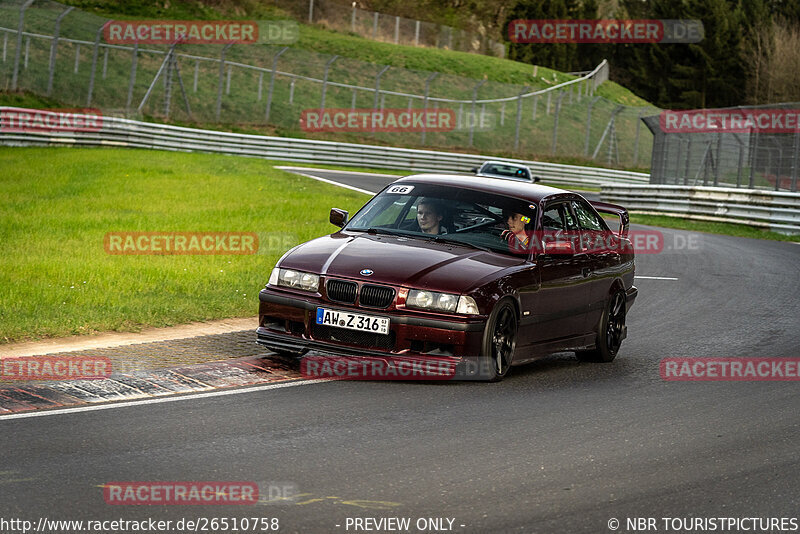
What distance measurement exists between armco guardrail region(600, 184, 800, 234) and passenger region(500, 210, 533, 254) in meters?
18.4

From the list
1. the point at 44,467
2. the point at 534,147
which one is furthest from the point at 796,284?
the point at 534,147

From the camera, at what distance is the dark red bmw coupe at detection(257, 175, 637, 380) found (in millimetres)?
8031

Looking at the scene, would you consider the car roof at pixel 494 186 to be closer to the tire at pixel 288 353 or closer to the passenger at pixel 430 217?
the passenger at pixel 430 217

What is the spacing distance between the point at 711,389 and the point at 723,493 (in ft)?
10.2

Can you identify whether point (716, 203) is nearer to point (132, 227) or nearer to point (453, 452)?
point (132, 227)

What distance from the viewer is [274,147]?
129 ft

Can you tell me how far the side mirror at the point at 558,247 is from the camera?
9.16m

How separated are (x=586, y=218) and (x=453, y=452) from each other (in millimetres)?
4486

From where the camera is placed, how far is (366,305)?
8125mm

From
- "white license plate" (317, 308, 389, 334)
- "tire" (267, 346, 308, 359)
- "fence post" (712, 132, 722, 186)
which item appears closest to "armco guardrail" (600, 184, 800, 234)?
"fence post" (712, 132, 722, 186)

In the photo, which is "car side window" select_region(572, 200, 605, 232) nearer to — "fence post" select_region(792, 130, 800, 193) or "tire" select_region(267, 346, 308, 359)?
"tire" select_region(267, 346, 308, 359)

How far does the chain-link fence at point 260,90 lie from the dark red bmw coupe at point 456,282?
94.9 ft

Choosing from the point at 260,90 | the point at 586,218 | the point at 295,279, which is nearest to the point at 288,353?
the point at 295,279

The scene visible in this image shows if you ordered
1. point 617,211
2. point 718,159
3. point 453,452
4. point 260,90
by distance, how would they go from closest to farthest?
point 453,452 → point 617,211 → point 718,159 → point 260,90
